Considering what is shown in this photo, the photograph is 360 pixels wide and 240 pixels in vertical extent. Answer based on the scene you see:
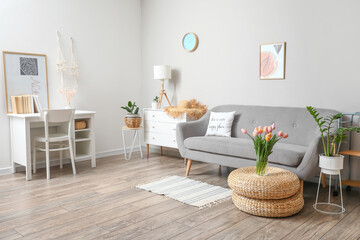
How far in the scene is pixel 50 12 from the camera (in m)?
4.53

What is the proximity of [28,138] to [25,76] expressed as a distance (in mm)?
867

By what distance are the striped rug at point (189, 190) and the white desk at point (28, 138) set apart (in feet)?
4.19

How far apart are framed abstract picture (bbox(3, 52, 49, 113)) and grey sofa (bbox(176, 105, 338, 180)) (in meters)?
1.91


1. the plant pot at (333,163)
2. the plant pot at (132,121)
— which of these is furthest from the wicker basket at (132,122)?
the plant pot at (333,163)

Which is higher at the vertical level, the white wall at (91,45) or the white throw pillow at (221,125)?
the white wall at (91,45)

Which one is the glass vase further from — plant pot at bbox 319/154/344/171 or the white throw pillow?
the white throw pillow

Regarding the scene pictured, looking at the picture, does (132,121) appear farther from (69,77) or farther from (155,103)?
(69,77)

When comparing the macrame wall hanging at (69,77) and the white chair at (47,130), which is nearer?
the white chair at (47,130)

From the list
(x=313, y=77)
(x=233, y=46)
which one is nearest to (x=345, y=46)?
(x=313, y=77)

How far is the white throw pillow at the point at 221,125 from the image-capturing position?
4.07 meters

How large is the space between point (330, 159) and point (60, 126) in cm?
339

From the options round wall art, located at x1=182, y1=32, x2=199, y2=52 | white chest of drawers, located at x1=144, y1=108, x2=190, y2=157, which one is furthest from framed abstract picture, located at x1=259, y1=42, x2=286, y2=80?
white chest of drawers, located at x1=144, y1=108, x2=190, y2=157

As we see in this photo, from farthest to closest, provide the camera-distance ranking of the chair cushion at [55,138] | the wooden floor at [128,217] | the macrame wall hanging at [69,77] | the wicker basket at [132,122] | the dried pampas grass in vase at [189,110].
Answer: the wicker basket at [132,122] → the macrame wall hanging at [69,77] → the dried pampas grass in vase at [189,110] → the chair cushion at [55,138] → the wooden floor at [128,217]

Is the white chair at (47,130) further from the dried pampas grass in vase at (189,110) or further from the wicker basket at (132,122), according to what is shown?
the dried pampas grass in vase at (189,110)
